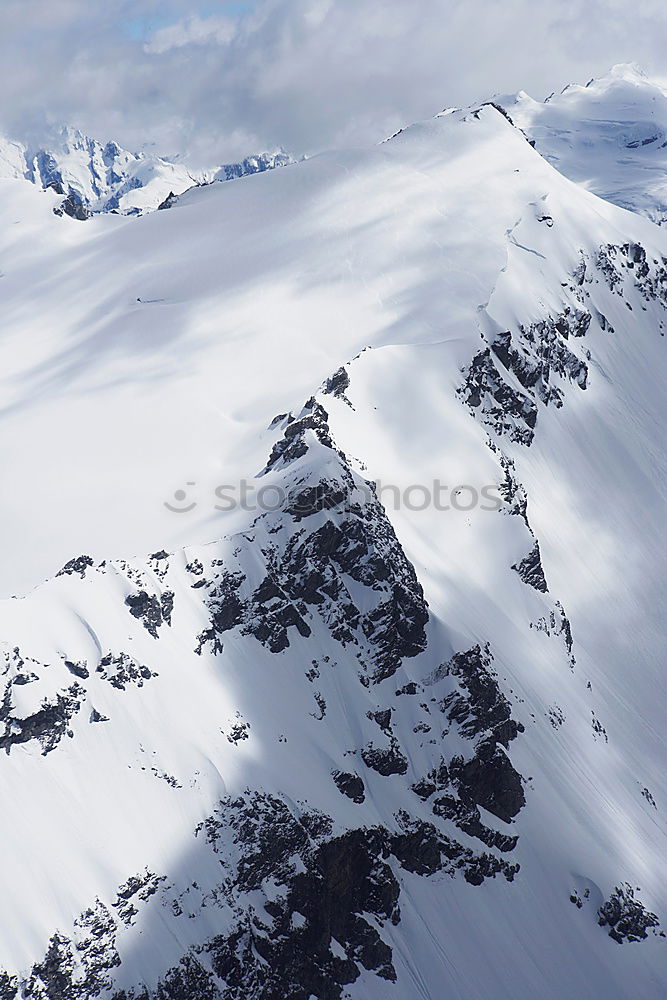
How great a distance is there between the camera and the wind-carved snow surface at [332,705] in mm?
96062

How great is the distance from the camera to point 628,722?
447ft

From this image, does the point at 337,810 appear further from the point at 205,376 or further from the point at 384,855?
the point at 205,376

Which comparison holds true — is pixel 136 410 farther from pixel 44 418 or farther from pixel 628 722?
pixel 628 722

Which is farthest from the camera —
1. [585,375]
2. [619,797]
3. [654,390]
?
[654,390]

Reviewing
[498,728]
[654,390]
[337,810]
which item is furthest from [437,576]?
[654,390]

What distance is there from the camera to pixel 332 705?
11325cm

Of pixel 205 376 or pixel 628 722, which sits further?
pixel 205 376

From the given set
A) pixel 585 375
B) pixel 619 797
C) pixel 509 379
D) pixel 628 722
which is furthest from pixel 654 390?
pixel 619 797

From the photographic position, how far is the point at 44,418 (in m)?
149

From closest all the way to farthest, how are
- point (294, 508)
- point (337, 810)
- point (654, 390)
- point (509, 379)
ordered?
point (337, 810) < point (294, 508) < point (509, 379) < point (654, 390)

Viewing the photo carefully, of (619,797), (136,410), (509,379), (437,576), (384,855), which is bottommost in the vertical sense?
(619,797)

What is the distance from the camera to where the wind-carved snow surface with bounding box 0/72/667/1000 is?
315ft

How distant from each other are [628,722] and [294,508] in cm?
5813

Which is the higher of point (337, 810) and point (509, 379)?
point (509, 379)
